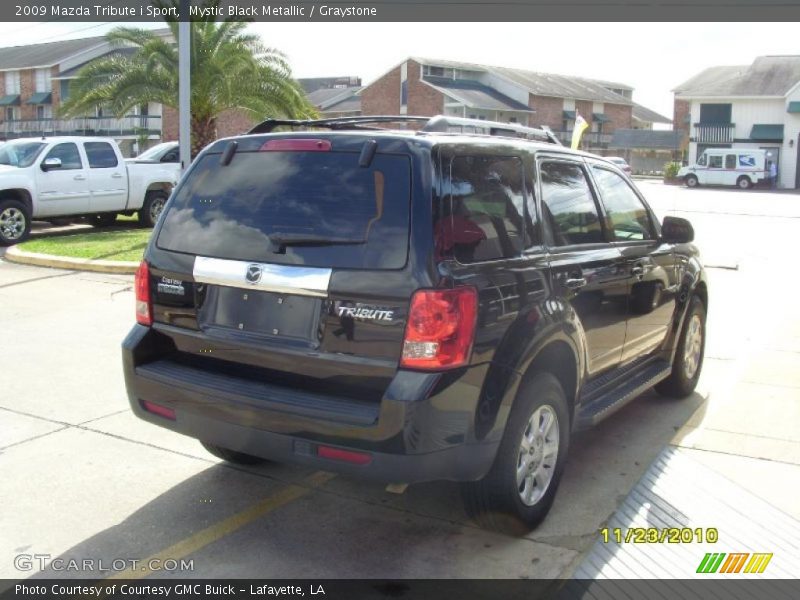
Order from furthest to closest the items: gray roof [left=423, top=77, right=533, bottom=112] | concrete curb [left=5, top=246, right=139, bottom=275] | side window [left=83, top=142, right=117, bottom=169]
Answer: gray roof [left=423, top=77, right=533, bottom=112] → side window [left=83, top=142, right=117, bottom=169] → concrete curb [left=5, top=246, right=139, bottom=275]

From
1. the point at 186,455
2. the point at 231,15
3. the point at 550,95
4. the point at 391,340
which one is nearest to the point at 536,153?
the point at 391,340

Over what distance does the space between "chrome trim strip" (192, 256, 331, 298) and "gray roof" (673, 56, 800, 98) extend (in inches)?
2226

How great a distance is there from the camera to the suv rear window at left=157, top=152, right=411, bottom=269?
11.6ft

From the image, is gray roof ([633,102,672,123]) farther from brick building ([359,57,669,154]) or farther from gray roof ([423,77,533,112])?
gray roof ([423,77,533,112])

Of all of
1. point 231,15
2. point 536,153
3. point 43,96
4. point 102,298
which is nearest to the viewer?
point 536,153

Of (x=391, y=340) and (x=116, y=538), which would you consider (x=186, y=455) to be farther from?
(x=391, y=340)

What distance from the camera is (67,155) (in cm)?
1606

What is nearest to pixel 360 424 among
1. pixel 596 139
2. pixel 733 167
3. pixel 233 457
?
pixel 233 457

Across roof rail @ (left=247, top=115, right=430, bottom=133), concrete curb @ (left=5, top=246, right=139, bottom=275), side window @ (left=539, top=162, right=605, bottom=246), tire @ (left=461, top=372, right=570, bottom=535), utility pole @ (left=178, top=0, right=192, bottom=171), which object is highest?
utility pole @ (left=178, top=0, right=192, bottom=171)

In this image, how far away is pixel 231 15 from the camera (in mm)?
18641

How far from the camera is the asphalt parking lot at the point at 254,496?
150 inches

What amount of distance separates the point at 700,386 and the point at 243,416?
174 inches

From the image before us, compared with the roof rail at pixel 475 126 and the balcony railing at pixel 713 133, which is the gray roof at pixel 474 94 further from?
the roof rail at pixel 475 126

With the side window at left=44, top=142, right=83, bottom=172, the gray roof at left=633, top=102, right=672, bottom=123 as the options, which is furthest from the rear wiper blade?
the gray roof at left=633, top=102, right=672, bottom=123
